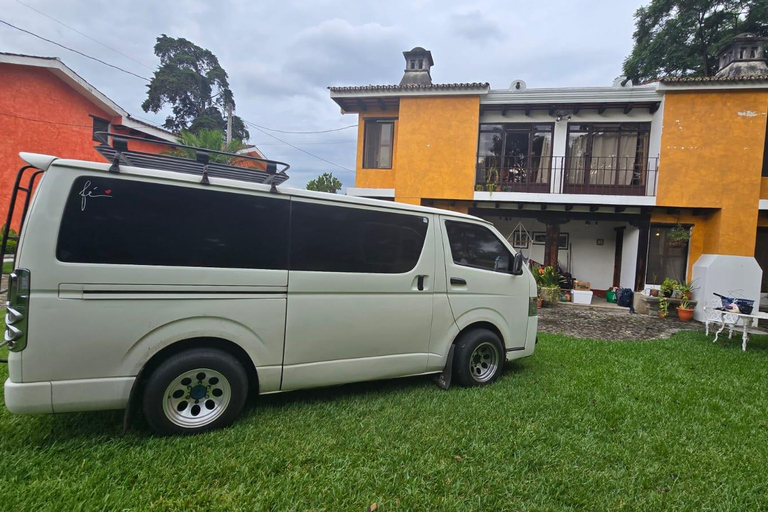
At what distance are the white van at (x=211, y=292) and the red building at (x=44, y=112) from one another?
1283cm

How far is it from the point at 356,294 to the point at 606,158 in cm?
1044

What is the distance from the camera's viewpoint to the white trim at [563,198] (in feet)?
32.1

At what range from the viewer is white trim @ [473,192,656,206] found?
979 centimetres

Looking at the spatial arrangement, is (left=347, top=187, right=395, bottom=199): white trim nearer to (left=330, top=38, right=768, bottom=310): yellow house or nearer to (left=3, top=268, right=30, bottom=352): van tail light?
(left=330, top=38, right=768, bottom=310): yellow house

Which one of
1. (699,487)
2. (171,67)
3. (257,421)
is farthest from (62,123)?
(171,67)

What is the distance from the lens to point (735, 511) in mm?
2209

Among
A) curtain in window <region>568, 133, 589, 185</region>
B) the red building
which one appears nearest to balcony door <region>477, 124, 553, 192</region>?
curtain in window <region>568, 133, 589, 185</region>

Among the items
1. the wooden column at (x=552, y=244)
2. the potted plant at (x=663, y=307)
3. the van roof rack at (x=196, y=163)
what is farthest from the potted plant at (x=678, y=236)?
the van roof rack at (x=196, y=163)

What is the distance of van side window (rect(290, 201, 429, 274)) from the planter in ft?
25.1

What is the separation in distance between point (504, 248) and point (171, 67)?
4084cm

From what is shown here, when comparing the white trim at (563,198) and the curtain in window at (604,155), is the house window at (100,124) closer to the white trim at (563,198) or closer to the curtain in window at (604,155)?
the white trim at (563,198)

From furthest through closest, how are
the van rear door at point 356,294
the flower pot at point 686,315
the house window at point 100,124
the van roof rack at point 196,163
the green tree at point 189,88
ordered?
the green tree at point 189,88, the house window at point 100,124, the flower pot at point 686,315, the van rear door at point 356,294, the van roof rack at point 196,163

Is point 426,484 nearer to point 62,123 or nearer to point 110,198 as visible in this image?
point 110,198

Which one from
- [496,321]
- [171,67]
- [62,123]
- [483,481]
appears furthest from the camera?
[171,67]
